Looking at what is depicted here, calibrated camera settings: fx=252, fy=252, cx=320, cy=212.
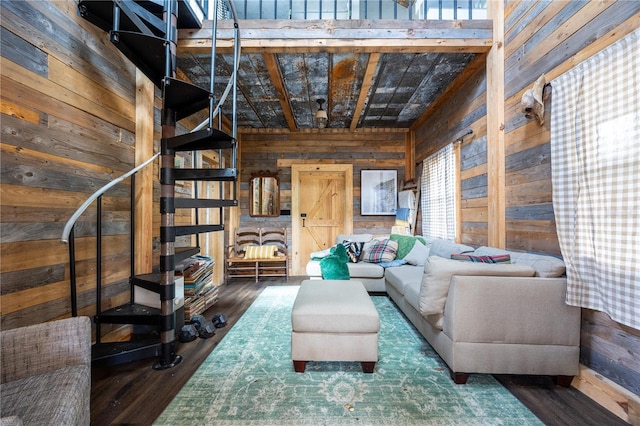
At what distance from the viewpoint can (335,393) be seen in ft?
4.97

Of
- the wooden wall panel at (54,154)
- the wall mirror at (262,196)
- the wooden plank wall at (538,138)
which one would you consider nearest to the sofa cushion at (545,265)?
the wooden plank wall at (538,138)

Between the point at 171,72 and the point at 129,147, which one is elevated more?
the point at 171,72

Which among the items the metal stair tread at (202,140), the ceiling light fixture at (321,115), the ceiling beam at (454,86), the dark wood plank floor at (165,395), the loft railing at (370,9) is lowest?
the dark wood plank floor at (165,395)

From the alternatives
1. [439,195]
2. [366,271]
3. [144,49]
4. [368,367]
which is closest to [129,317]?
[368,367]

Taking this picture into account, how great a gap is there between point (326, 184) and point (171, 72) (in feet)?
11.6

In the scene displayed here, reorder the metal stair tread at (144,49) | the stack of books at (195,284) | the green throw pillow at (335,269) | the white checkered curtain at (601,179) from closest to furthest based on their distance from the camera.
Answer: the white checkered curtain at (601,179) → the metal stair tread at (144,49) → the stack of books at (195,284) → the green throw pillow at (335,269)

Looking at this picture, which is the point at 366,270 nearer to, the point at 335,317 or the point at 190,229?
the point at 335,317

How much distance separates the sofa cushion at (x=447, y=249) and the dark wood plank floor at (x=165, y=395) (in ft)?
4.06

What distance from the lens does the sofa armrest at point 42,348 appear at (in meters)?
1.01

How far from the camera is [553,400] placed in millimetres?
1482

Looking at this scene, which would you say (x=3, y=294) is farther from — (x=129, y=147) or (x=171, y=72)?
(x=171, y=72)

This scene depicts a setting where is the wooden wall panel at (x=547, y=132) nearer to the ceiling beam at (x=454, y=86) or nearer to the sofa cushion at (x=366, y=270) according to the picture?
the ceiling beam at (x=454, y=86)

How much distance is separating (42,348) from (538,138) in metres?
3.18

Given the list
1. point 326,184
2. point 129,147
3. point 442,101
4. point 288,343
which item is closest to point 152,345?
point 288,343
